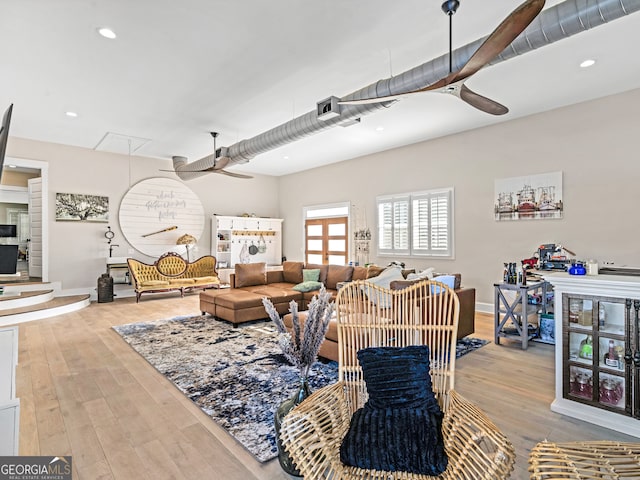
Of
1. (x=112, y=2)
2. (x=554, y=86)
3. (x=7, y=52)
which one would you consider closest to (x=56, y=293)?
(x=7, y=52)

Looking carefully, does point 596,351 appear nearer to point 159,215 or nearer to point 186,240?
point 186,240

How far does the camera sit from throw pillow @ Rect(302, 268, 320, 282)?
634 cm

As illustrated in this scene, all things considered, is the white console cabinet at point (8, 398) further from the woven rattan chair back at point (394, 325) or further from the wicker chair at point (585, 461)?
the wicker chair at point (585, 461)

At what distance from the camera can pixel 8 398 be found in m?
1.91

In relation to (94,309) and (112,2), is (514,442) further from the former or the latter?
(94,309)

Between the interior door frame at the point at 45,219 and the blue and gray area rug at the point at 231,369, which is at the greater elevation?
the interior door frame at the point at 45,219

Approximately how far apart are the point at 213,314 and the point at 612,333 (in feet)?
16.5

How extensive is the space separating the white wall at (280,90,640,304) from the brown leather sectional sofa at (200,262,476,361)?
1.56 metres

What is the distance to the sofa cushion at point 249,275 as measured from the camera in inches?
247

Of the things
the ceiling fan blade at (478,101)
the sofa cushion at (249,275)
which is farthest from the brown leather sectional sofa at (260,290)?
the ceiling fan blade at (478,101)

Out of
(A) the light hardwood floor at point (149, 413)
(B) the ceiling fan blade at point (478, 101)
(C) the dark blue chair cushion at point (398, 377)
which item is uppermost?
(B) the ceiling fan blade at point (478, 101)

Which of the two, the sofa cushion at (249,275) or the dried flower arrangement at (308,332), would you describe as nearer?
the dried flower arrangement at (308,332)

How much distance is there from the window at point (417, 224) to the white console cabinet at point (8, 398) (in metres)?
6.23

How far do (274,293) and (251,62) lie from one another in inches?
132
